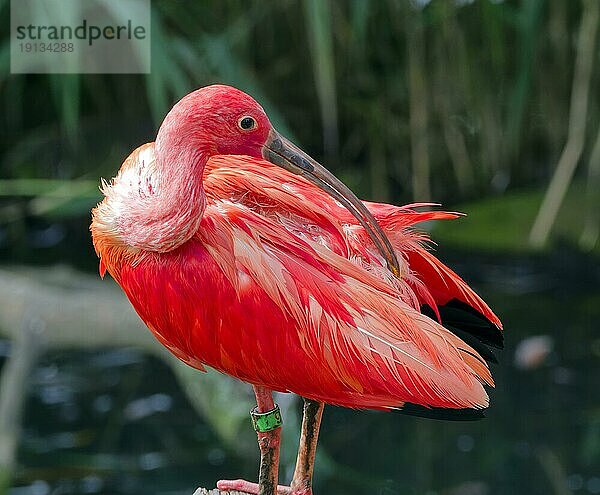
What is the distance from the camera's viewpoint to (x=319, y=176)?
1082mm

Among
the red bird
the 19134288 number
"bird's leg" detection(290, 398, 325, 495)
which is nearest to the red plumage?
the red bird

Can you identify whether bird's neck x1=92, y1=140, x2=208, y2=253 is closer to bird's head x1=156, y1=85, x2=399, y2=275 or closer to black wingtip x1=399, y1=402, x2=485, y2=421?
bird's head x1=156, y1=85, x2=399, y2=275

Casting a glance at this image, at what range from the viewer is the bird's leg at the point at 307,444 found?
124 centimetres

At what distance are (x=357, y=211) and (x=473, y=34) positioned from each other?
1.74m

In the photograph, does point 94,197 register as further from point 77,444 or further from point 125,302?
Answer: point 77,444

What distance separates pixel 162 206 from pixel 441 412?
0.37 meters

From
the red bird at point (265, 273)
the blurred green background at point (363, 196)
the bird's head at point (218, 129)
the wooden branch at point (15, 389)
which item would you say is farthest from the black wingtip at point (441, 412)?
the wooden branch at point (15, 389)

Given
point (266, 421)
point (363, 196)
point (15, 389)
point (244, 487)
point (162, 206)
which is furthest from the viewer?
point (363, 196)

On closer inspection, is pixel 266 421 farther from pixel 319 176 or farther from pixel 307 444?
pixel 319 176

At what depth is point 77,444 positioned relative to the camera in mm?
2395

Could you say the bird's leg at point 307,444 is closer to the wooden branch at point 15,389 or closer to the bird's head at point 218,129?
the bird's head at point 218,129

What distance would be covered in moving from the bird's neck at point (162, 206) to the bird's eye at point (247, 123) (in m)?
0.05

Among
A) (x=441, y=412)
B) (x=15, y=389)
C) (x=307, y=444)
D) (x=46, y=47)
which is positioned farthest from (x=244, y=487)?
(x=46, y=47)

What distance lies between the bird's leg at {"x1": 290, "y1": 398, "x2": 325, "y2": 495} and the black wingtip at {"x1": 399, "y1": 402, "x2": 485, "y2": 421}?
0.50 ft
